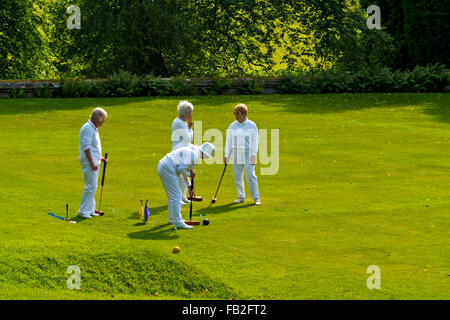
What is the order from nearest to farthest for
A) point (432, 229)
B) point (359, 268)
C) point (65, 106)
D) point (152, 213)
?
1. point (359, 268)
2. point (432, 229)
3. point (152, 213)
4. point (65, 106)

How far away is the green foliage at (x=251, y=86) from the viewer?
111 ft

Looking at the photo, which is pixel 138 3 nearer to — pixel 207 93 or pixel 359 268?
pixel 207 93

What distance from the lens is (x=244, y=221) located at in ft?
45.8

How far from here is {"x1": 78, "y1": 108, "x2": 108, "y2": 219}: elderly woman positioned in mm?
13578

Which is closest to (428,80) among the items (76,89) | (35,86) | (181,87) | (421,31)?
(421,31)

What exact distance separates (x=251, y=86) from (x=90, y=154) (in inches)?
822

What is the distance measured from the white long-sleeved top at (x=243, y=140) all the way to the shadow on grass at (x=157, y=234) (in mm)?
2622

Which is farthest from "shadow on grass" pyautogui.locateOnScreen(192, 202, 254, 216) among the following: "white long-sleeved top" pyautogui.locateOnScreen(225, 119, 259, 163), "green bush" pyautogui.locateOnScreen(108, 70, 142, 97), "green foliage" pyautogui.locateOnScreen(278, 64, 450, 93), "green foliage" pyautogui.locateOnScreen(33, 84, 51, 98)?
"green foliage" pyautogui.locateOnScreen(278, 64, 450, 93)

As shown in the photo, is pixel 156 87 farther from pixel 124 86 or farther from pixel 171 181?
pixel 171 181

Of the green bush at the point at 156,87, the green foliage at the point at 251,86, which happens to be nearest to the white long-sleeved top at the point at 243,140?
the green bush at the point at 156,87

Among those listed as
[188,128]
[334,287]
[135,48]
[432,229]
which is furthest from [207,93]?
[334,287]

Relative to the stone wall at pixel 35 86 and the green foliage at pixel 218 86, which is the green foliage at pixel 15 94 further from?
the green foliage at pixel 218 86

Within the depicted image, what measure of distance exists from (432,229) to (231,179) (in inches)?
244

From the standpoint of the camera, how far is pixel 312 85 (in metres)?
34.5
